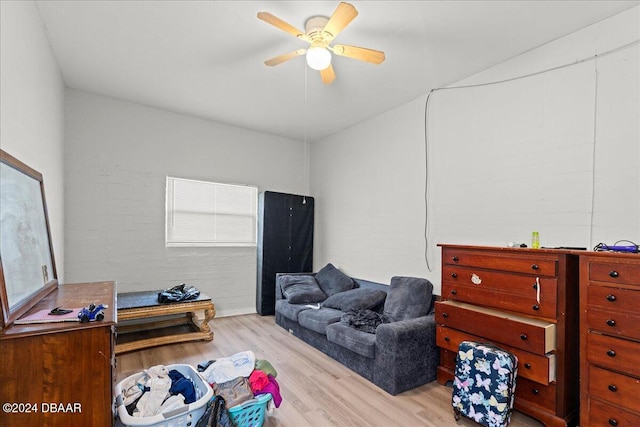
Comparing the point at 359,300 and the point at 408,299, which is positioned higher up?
the point at 408,299

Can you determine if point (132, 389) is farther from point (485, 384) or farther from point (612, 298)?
point (612, 298)

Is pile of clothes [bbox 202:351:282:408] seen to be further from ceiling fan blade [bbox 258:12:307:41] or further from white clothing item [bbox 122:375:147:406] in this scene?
ceiling fan blade [bbox 258:12:307:41]

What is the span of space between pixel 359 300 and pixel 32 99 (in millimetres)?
3413

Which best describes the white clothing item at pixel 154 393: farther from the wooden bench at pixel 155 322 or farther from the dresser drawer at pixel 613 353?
the dresser drawer at pixel 613 353

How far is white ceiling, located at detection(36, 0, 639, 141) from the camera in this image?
2.28 m

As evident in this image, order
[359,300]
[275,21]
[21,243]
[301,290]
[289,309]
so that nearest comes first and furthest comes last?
[21,243]
[275,21]
[359,300]
[289,309]
[301,290]

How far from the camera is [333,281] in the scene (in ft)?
14.5

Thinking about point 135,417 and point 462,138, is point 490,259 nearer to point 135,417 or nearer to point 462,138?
point 462,138

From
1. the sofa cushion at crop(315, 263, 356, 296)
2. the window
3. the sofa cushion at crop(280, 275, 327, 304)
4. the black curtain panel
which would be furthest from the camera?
the black curtain panel

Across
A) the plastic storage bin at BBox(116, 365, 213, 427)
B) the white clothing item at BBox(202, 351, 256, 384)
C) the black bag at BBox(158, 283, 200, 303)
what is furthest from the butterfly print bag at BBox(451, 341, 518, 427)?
the black bag at BBox(158, 283, 200, 303)

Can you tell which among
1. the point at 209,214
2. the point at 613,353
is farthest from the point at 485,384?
the point at 209,214

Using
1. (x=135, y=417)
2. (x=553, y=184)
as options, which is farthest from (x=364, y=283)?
(x=135, y=417)

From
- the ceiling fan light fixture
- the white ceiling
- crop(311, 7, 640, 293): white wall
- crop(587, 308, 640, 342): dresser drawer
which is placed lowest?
crop(587, 308, 640, 342): dresser drawer

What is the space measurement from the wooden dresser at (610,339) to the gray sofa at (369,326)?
3.57 feet
